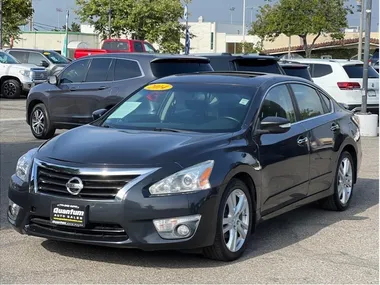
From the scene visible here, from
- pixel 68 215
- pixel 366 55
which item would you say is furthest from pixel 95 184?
pixel 366 55

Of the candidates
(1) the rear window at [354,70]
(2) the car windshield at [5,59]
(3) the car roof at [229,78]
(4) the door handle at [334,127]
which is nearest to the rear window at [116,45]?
(2) the car windshield at [5,59]

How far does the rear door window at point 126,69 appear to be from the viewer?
1304 cm

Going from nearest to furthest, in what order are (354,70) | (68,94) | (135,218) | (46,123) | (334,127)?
(135,218)
(334,127)
(68,94)
(46,123)
(354,70)

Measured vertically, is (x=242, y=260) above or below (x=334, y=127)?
below

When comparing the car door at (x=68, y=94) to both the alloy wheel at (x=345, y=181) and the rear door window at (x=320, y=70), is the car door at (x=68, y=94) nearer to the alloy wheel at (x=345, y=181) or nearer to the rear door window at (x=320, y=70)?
the alloy wheel at (x=345, y=181)

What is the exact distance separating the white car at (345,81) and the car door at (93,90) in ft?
23.6

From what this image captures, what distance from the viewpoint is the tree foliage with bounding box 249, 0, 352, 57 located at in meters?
48.3

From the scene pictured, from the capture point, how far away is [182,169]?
19.0ft

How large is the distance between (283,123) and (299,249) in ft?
3.70

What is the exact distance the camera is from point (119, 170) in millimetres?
5707

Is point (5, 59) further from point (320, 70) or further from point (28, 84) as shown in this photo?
point (320, 70)

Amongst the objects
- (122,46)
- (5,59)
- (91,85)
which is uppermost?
(122,46)

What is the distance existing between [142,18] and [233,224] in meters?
46.8

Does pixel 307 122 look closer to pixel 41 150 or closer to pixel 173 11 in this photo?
pixel 41 150
